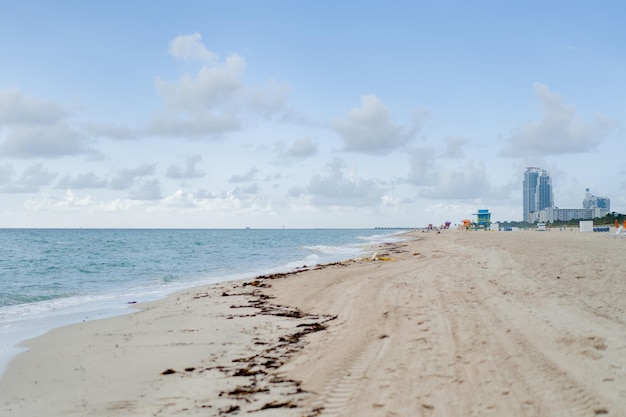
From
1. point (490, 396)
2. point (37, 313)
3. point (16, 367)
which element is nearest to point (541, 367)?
point (490, 396)

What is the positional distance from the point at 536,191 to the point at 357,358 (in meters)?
201

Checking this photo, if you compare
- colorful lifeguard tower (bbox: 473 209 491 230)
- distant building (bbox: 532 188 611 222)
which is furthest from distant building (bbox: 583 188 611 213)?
colorful lifeguard tower (bbox: 473 209 491 230)

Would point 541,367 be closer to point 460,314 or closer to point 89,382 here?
point 460,314

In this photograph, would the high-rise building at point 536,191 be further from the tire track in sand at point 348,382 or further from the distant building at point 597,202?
the tire track in sand at point 348,382

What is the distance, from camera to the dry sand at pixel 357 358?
482 centimetres

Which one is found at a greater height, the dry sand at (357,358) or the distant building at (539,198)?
the distant building at (539,198)

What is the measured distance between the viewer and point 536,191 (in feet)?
610

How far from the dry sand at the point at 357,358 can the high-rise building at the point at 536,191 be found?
187 meters

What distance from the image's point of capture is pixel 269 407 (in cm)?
491

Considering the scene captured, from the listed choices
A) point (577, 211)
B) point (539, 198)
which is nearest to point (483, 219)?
point (577, 211)

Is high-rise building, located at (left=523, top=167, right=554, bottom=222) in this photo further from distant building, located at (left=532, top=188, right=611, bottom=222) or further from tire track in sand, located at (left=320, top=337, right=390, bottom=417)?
tire track in sand, located at (left=320, top=337, right=390, bottom=417)

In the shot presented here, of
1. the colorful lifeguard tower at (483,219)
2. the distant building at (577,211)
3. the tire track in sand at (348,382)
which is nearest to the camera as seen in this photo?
the tire track in sand at (348,382)

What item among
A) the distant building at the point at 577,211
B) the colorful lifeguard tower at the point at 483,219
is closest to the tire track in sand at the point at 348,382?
the colorful lifeguard tower at the point at 483,219

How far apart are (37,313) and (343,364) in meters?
10.7
